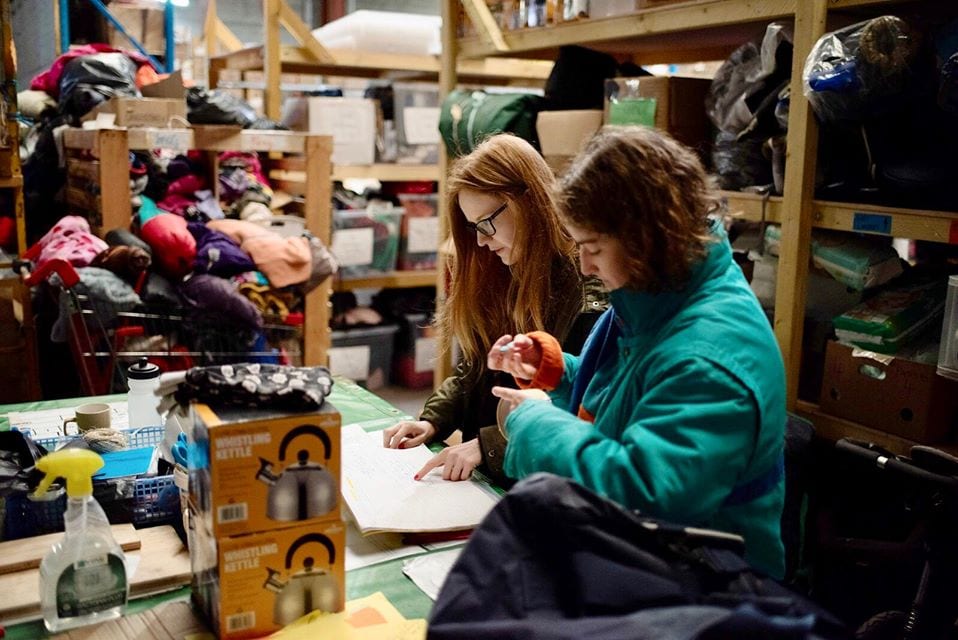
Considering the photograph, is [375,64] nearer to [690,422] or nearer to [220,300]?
[220,300]

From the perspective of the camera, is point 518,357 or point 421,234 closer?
point 518,357

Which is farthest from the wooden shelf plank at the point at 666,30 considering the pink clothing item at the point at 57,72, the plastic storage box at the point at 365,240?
the pink clothing item at the point at 57,72

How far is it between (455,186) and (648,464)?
1027 millimetres

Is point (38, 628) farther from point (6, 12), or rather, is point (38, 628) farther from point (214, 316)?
point (6, 12)

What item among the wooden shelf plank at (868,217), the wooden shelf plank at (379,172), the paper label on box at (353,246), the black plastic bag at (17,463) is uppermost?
the wooden shelf plank at (379,172)

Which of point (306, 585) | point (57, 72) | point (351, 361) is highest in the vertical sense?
point (57, 72)

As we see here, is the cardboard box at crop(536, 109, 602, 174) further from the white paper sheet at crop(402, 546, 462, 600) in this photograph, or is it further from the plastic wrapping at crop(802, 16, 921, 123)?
the white paper sheet at crop(402, 546, 462, 600)

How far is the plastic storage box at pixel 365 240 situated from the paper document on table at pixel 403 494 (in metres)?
2.90

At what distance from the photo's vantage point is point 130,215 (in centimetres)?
325

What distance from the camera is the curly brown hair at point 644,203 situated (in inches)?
43.8

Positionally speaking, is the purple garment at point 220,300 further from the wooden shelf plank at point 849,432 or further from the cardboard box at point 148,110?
the wooden shelf plank at point 849,432

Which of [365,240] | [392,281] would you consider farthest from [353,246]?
[392,281]

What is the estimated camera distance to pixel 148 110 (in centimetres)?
332

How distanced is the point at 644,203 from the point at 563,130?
2.08m
